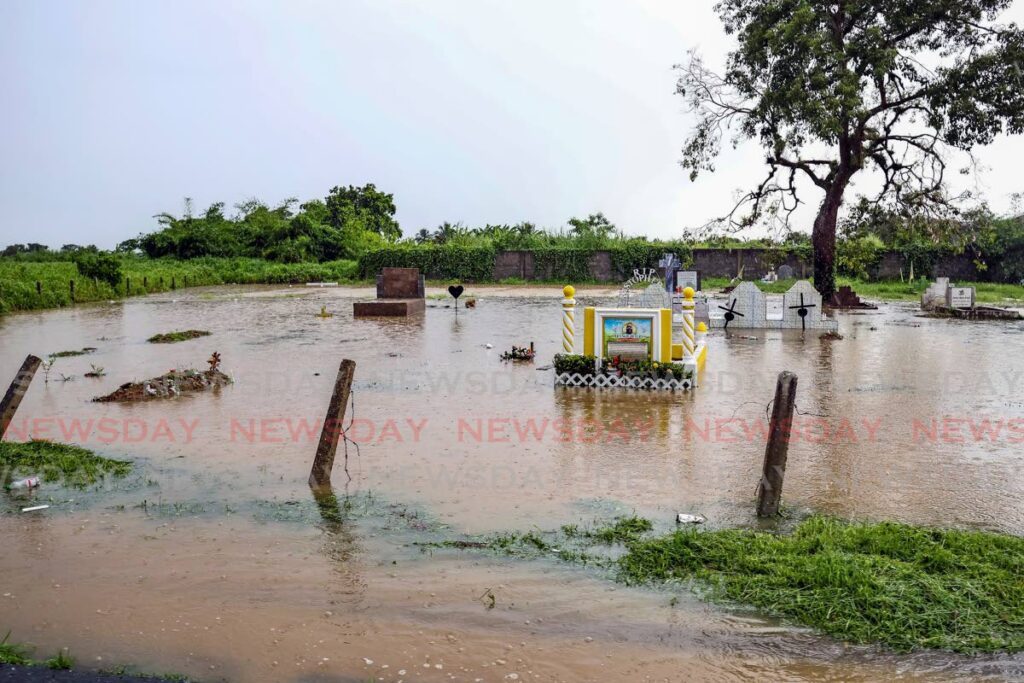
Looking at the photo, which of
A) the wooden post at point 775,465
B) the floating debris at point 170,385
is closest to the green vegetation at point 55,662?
the wooden post at point 775,465

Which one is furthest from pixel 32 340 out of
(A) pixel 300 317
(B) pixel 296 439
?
(B) pixel 296 439

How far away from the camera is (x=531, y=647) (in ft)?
18.8

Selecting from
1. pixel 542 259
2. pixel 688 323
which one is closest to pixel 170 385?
pixel 688 323

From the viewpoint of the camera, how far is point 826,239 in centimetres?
3316

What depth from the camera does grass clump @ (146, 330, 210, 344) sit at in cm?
2189

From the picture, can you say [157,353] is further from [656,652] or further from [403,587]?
[656,652]

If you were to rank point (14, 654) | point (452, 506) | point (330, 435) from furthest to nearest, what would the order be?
point (330, 435) → point (452, 506) → point (14, 654)

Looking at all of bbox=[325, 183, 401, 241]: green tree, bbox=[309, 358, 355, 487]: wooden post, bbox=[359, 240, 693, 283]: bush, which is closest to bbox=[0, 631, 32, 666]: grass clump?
bbox=[309, 358, 355, 487]: wooden post

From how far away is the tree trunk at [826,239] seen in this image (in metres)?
33.0

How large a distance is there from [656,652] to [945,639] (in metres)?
1.79

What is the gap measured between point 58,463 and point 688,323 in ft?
31.7

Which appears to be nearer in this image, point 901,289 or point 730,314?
point 730,314

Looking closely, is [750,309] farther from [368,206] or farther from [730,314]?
[368,206]

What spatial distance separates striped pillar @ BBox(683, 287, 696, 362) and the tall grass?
25.1 m
